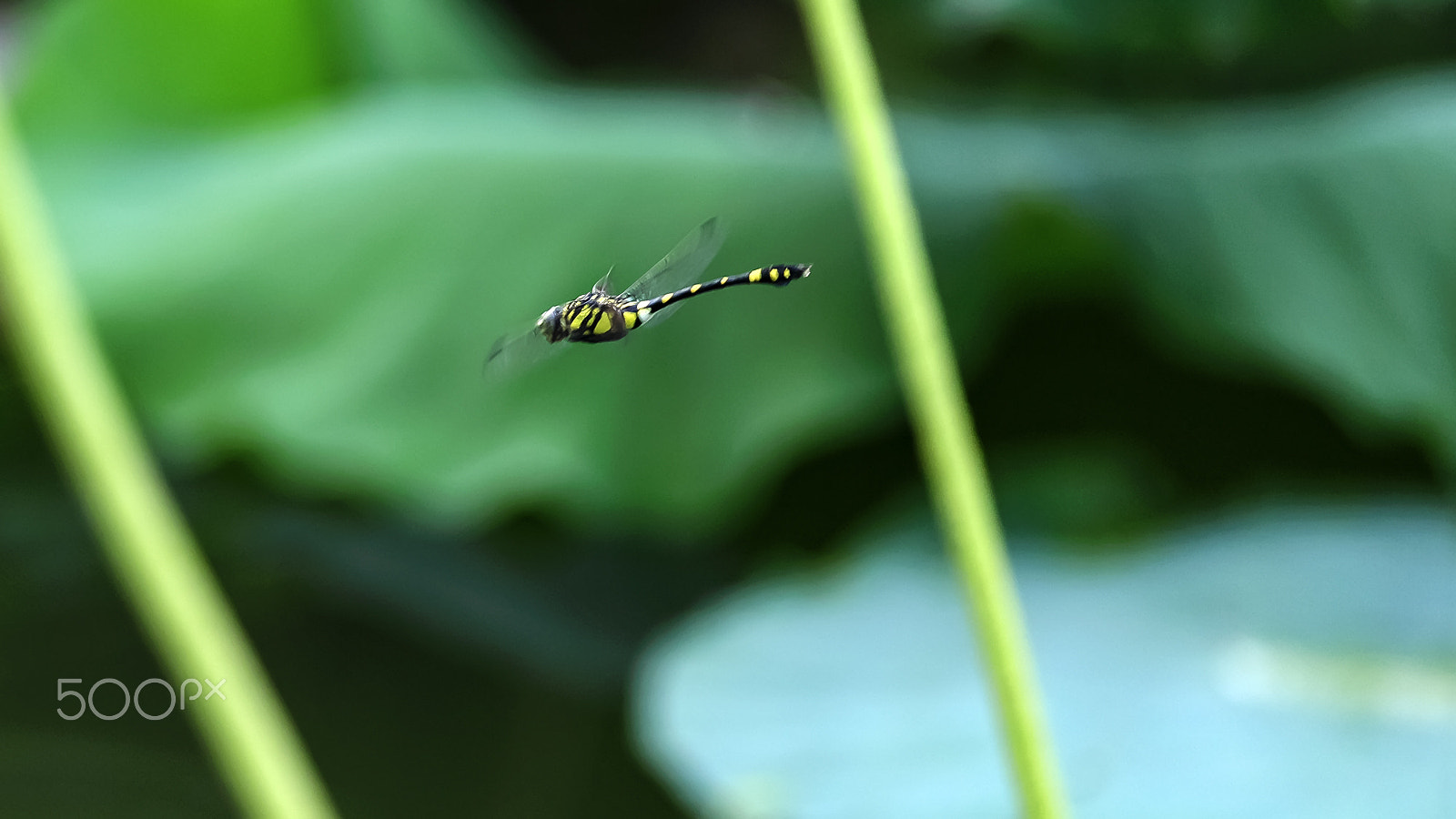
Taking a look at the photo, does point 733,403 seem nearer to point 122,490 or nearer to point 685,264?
point 122,490

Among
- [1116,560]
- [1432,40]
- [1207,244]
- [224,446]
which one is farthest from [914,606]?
[1432,40]

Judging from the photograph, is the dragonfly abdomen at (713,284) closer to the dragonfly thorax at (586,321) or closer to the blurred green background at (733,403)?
the dragonfly thorax at (586,321)

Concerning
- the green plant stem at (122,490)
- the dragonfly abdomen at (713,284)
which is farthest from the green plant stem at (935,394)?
the green plant stem at (122,490)

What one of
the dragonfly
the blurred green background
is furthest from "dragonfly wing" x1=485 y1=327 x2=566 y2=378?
the blurred green background

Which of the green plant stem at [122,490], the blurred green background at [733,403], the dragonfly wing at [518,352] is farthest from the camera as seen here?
the blurred green background at [733,403]

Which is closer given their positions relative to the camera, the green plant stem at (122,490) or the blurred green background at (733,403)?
the green plant stem at (122,490)

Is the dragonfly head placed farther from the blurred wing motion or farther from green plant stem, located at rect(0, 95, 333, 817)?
green plant stem, located at rect(0, 95, 333, 817)
